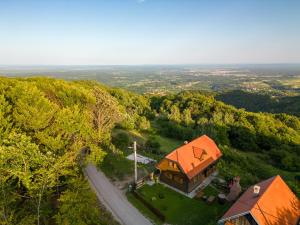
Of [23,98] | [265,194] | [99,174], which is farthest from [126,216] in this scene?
[23,98]

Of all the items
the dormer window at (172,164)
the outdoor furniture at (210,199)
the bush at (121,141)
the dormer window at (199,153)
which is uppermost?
the dormer window at (199,153)

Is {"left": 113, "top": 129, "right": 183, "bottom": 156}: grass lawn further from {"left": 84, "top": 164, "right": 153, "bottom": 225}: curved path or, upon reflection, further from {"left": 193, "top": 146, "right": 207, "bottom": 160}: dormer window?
{"left": 84, "top": 164, "right": 153, "bottom": 225}: curved path

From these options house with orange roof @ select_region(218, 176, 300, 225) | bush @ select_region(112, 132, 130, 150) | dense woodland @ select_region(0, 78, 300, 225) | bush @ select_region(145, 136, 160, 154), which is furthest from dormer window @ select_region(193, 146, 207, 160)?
bush @ select_region(112, 132, 130, 150)

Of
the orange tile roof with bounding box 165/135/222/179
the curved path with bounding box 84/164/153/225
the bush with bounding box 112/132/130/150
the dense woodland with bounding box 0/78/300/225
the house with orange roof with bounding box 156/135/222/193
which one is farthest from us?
the bush with bounding box 112/132/130/150

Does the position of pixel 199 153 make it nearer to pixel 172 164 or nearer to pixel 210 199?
pixel 172 164

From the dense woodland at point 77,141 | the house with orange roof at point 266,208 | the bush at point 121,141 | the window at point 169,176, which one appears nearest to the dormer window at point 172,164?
the window at point 169,176

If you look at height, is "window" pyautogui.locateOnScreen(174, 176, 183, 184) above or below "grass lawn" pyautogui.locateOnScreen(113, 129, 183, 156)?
above

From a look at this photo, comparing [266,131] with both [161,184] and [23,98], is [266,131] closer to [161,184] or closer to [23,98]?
[161,184]

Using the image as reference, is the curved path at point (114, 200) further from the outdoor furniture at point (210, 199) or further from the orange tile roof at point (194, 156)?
the orange tile roof at point (194, 156)
